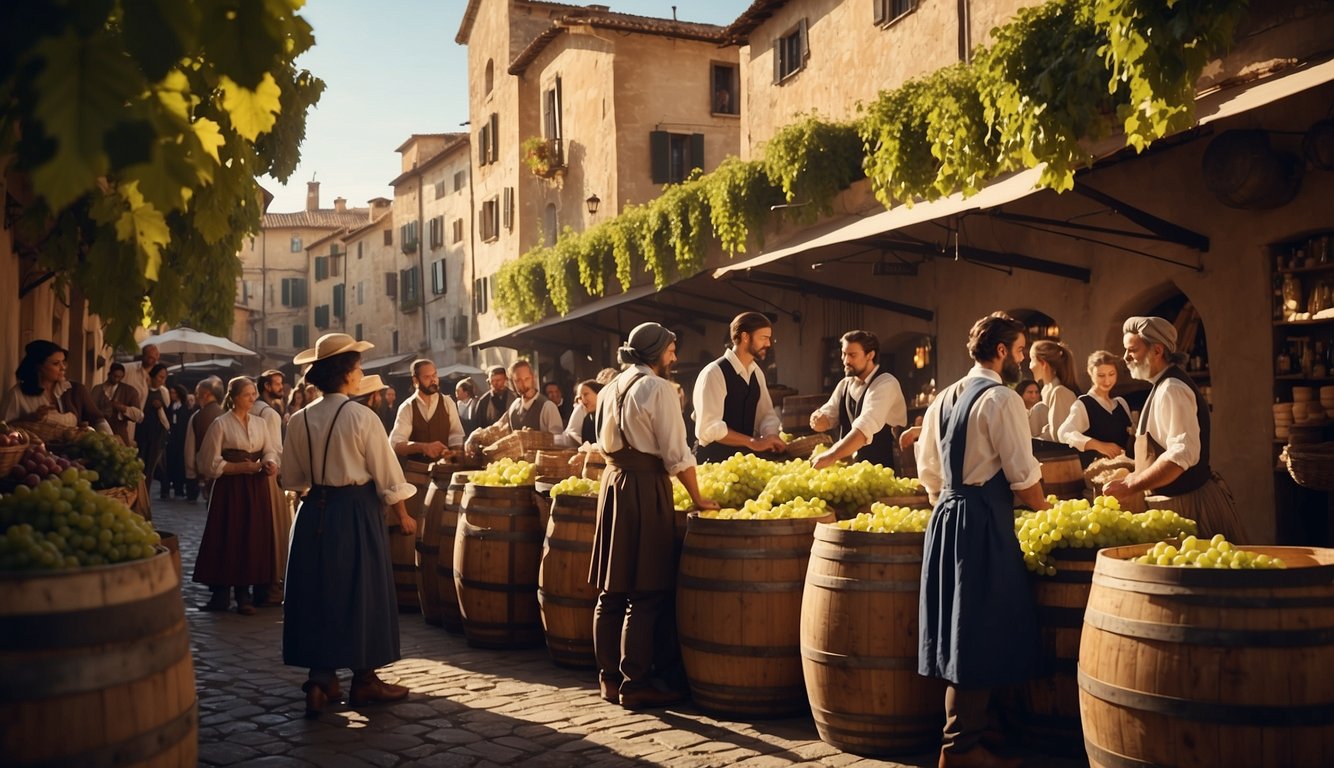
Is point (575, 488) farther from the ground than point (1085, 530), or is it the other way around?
Result: point (575, 488)

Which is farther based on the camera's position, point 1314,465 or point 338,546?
point 1314,465

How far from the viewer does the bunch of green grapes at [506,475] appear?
7586 mm

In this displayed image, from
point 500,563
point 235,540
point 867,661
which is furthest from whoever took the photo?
point 235,540

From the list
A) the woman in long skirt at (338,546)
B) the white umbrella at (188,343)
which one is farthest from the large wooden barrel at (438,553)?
the white umbrella at (188,343)

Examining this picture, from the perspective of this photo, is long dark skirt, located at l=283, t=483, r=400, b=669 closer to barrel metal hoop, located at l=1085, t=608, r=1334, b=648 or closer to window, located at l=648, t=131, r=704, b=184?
barrel metal hoop, located at l=1085, t=608, r=1334, b=648

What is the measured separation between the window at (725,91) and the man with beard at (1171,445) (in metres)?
24.2

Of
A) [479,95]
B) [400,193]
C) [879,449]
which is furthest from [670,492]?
[400,193]

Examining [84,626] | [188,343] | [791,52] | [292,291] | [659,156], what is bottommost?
[84,626]

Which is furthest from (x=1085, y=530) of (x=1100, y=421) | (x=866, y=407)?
(x=1100, y=421)

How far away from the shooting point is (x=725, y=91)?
99.1 feet

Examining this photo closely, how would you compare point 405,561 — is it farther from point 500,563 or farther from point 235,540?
point 500,563

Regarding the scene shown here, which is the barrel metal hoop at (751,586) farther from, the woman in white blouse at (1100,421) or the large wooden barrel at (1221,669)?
the woman in white blouse at (1100,421)

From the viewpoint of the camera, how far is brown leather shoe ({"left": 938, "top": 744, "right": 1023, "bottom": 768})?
183 inches

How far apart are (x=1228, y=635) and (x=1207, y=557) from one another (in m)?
0.32
